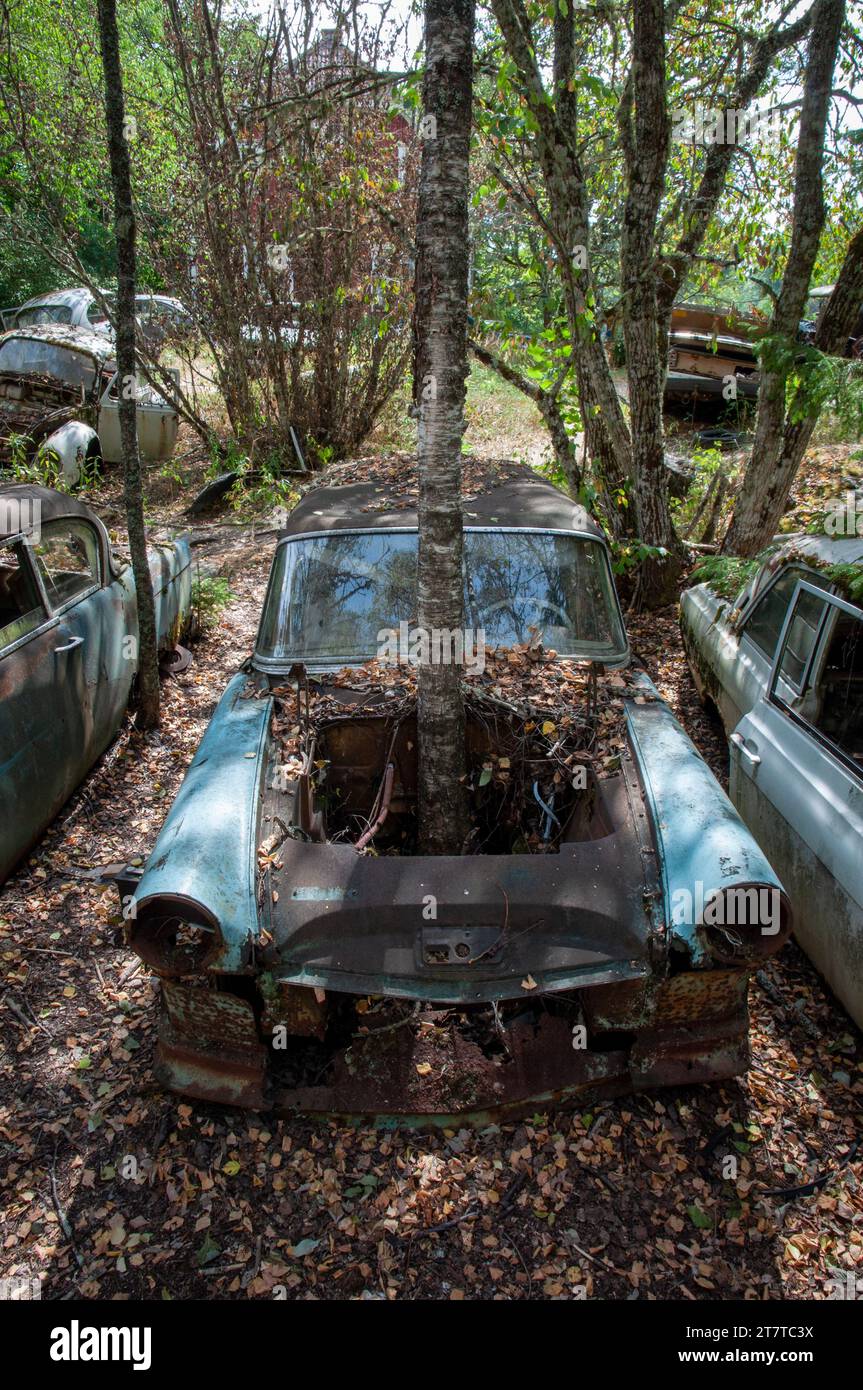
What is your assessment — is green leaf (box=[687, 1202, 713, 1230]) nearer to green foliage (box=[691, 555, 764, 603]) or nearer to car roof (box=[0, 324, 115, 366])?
green foliage (box=[691, 555, 764, 603])

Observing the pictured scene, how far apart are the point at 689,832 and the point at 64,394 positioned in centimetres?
1010

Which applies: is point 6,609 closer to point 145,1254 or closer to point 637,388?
point 145,1254

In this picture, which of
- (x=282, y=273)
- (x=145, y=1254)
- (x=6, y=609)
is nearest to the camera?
(x=145, y=1254)

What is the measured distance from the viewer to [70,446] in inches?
366

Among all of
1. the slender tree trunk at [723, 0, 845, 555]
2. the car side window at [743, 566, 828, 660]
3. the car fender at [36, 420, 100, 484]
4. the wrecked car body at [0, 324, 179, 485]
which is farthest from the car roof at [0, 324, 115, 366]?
the car side window at [743, 566, 828, 660]

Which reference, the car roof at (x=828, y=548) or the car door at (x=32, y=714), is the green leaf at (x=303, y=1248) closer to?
the car door at (x=32, y=714)

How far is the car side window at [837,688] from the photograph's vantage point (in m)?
3.66

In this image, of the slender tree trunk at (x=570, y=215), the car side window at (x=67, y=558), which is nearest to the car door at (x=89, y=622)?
the car side window at (x=67, y=558)

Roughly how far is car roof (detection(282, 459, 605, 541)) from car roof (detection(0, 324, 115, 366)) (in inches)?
272

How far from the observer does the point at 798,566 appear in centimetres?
406

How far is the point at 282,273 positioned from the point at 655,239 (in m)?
5.59

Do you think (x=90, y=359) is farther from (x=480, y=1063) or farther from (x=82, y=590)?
(x=480, y=1063)

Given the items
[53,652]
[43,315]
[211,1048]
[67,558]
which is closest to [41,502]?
[67,558]
